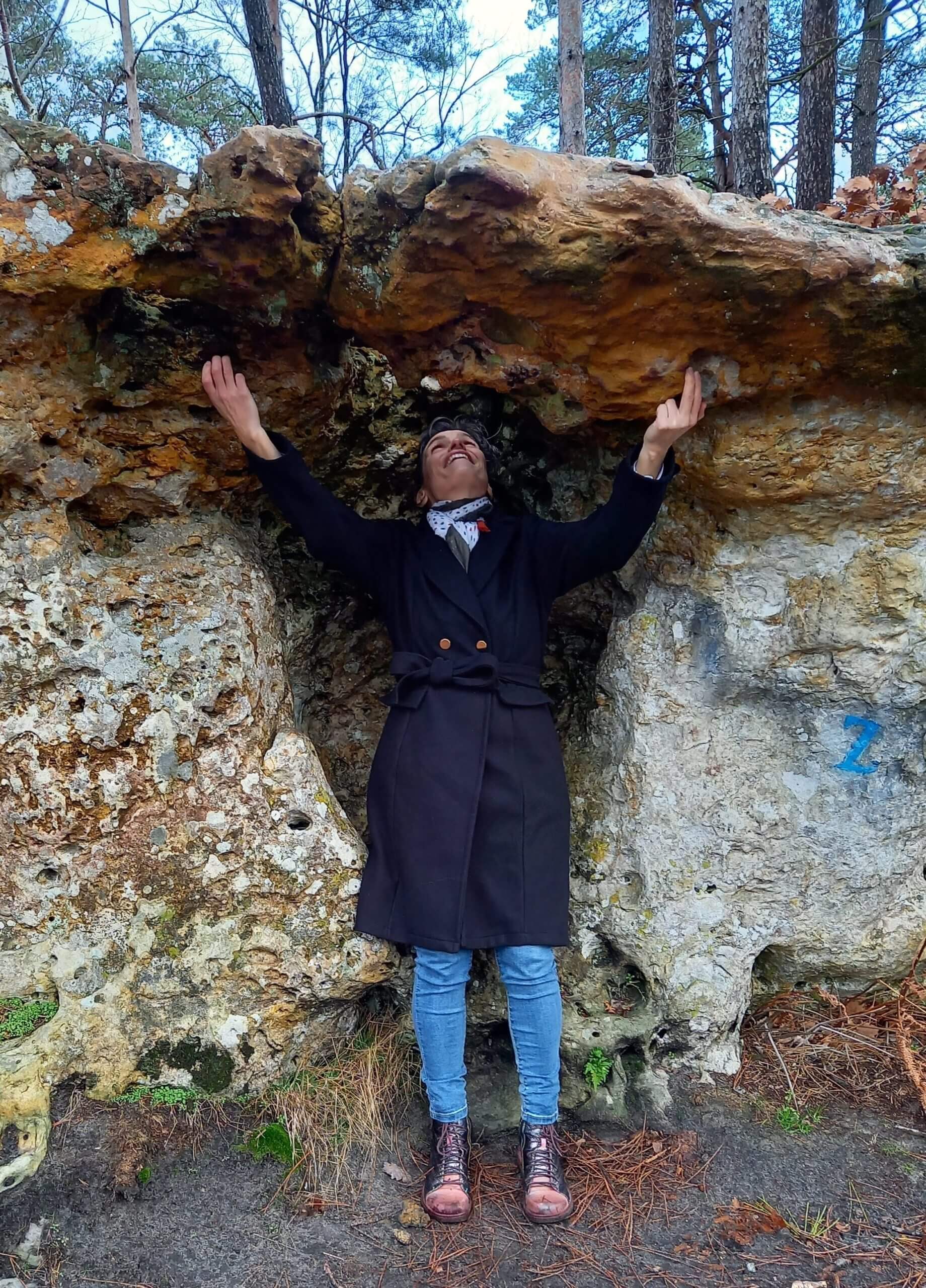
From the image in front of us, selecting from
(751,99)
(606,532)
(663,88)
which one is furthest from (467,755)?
(663,88)

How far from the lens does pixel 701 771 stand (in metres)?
2.93

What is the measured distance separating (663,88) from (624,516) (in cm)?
612

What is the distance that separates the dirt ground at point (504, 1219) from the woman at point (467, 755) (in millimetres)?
122

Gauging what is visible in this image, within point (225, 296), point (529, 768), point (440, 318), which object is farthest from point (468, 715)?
point (225, 296)

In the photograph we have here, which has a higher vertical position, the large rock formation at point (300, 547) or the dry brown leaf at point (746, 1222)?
the large rock formation at point (300, 547)

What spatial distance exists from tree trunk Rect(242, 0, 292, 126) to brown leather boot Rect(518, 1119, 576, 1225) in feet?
27.5

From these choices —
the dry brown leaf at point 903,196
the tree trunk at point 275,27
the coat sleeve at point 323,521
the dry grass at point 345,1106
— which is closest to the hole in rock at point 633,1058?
the dry grass at point 345,1106

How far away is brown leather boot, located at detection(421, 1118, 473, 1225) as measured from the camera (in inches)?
97.7

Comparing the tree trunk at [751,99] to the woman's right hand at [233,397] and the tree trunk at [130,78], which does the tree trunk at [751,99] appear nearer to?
the woman's right hand at [233,397]

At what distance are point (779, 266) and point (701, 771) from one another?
160 cm

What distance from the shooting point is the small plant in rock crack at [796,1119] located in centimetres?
272

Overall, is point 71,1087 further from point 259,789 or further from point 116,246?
point 116,246

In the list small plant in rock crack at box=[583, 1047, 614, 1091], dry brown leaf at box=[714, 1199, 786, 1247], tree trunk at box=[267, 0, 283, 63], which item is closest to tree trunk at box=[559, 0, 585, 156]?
tree trunk at box=[267, 0, 283, 63]

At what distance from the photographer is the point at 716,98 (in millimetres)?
9352
